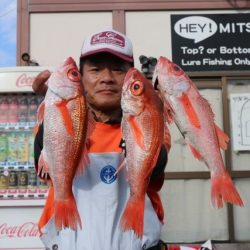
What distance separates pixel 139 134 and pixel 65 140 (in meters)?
0.33

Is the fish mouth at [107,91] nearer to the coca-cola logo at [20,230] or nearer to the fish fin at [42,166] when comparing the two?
the fish fin at [42,166]

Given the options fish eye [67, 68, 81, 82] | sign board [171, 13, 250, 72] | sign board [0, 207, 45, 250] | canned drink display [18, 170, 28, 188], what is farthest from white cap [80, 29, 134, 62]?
sign board [171, 13, 250, 72]

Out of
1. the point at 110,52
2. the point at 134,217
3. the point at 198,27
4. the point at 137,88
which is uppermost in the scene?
the point at 198,27

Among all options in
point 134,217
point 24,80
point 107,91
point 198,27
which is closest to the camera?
point 134,217

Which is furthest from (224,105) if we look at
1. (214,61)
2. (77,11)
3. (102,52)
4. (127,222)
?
(127,222)

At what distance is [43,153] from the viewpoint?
236 cm

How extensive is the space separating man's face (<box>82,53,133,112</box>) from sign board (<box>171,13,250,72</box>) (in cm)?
371

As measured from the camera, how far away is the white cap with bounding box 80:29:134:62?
259 centimetres

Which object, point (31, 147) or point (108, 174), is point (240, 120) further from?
point (108, 174)

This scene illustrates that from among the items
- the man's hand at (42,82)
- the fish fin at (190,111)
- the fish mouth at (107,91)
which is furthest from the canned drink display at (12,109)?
the fish fin at (190,111)

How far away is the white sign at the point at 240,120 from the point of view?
20.4ft

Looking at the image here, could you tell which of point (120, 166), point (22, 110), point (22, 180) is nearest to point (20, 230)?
point (22, 180)

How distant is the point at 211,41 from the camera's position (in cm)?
641

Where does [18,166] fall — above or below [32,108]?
below
